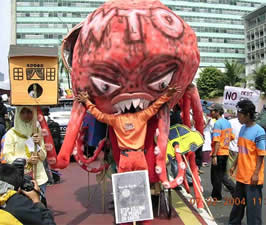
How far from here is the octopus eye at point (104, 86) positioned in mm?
4191

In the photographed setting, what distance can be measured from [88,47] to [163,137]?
1588 millimetres

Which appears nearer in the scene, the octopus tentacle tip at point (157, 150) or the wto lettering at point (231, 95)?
the octopus tentacle tip at point (157, 150)

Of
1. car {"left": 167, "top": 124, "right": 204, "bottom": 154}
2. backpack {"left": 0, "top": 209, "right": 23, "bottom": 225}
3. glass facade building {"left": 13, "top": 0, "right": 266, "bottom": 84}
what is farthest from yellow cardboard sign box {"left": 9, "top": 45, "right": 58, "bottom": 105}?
glass facade building {"left": 13, "top": 0, "right": 266, "bottom": 84}

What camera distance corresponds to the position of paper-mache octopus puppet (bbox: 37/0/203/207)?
A: 400 cm

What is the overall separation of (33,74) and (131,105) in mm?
1371

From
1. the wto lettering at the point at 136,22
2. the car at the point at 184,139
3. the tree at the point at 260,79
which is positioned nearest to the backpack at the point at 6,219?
the wto lettering at the point at 136,22

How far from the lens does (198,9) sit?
203 ft

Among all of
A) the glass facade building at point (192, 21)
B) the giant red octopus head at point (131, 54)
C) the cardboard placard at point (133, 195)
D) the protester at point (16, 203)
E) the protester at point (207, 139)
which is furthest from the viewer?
the glass facade building at point (192, 21)

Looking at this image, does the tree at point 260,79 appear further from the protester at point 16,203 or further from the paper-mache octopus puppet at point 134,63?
the protester at point 16,203

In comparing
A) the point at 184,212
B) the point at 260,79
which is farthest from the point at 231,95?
the point at 260,79

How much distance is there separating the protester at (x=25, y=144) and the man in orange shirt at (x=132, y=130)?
34.3 inches

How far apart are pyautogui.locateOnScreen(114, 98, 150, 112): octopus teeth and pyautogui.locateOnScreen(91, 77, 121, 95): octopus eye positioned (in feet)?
0.76

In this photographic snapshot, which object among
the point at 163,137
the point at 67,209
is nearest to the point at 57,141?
the point at 67,209

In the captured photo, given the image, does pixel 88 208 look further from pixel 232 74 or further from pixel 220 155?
pixel 232 74
